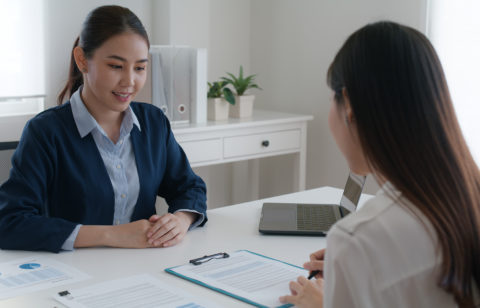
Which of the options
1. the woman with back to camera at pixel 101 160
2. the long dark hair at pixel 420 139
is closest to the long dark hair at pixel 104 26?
Answer: the woman with back to camera at pixel 101 160

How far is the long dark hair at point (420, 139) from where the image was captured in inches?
30.5

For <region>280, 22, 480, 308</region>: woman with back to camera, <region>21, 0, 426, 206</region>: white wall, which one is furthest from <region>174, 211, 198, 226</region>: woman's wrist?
<region>21, 0, 426, 206</region>: white wall

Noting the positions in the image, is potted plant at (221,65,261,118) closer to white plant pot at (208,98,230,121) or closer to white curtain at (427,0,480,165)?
white plant pot at (208,98,230,121)

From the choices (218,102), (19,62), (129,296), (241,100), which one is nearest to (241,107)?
(241,100)

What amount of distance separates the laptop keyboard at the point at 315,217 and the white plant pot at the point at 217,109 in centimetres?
130

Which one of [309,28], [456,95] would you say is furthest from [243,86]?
[456,95]

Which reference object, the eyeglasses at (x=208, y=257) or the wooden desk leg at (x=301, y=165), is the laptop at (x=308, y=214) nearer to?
the eyeglasses at (x=208, y=257)

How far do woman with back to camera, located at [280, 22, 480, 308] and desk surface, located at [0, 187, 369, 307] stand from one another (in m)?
0.38

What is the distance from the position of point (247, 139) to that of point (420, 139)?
221 cm

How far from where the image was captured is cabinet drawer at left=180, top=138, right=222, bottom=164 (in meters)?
2.76

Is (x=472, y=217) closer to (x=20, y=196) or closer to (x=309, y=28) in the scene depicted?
(x=20, y=196)

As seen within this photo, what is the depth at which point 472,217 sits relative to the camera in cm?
79

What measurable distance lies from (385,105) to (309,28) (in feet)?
8.70

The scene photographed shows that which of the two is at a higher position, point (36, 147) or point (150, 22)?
point (150, 22)
